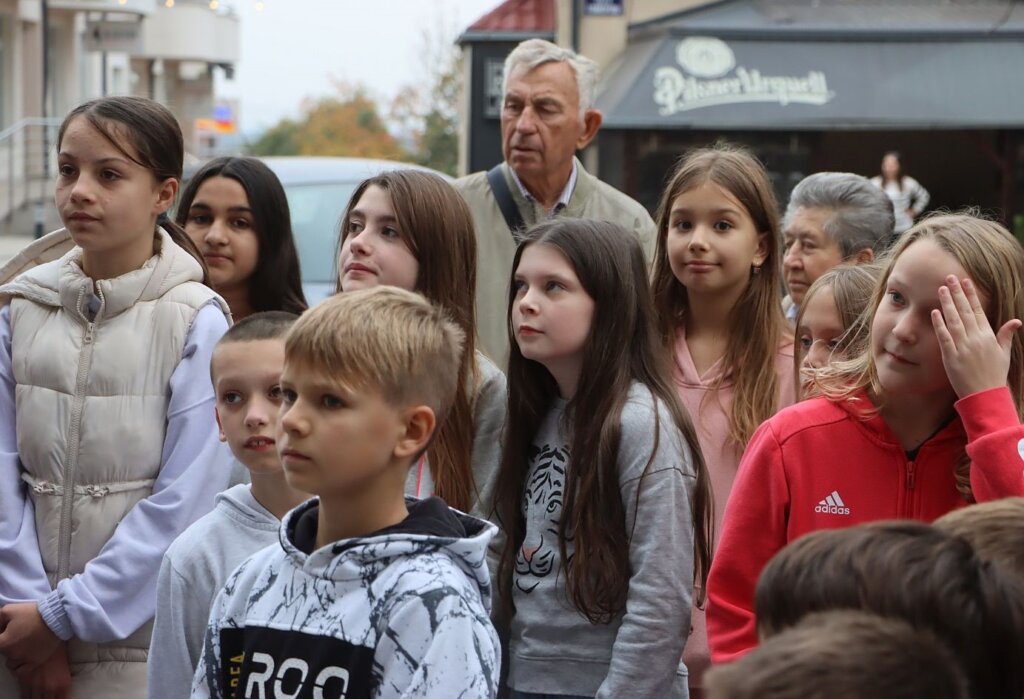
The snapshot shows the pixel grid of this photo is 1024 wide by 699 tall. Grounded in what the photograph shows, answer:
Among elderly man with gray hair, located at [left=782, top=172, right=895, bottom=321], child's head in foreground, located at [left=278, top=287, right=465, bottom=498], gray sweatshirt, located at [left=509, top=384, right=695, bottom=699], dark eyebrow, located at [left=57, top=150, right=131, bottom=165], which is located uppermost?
dark eyebrow, located at [left=57, top=150, right=131, bottom=165]

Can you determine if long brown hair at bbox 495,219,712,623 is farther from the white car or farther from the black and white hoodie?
the white car

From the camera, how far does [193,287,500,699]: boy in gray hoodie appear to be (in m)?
2.34

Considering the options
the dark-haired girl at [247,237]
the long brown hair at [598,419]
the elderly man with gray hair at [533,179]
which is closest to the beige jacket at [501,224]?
the elderly man with gray hair at [533,179]

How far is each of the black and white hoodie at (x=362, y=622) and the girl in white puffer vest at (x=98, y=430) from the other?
915mm

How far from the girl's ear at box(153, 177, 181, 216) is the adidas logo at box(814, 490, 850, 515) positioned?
1.87 m

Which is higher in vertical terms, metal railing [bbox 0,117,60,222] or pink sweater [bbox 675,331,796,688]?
metal railing [bbox 0,117,60,222]

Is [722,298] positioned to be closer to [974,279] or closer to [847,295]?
[847,295]

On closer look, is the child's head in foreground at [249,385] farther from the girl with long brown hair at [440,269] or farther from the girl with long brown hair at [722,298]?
the girl with long brown hair at [722,298]

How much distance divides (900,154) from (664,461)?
15813 millimetres

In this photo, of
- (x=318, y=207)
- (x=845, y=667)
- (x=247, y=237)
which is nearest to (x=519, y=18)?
(x=318, y=207)

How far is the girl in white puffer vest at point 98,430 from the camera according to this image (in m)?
3.34

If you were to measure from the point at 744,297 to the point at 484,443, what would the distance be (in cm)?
94

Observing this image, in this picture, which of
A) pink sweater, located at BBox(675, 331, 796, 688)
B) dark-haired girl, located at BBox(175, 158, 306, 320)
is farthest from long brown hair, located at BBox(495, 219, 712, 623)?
dark-haired girl, located at BBox(175, 158, 306, 320)

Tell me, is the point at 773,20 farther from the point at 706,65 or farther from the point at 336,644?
the point at 336,644
